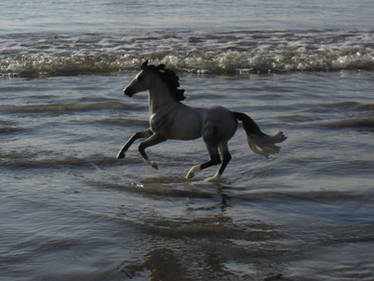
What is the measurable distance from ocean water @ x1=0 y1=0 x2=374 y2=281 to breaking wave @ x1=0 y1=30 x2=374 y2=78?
0.07 meters

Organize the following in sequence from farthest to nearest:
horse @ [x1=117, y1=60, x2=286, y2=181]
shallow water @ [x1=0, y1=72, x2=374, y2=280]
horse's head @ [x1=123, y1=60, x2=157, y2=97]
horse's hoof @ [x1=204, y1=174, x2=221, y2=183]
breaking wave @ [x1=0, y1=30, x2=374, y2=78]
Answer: breaking wave @ [x1=0, y1=30, x2=374, y2=78] → horse's hoof @ [x1=204, y1=174, x2=221, y2=183] → horse's head @ [x1=123, y1=60, x2=157, y2=97] → horse @ [x1=117, y1=60, x2=286, y2=181] → shallow water @ [x1=0, y1=72, x2=374, y2=280]

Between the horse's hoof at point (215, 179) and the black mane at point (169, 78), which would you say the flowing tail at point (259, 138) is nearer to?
the horse's hoof at point (215, 179)

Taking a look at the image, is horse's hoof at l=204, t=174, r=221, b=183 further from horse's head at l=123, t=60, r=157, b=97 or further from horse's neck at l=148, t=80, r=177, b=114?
horse's head at l=123, t=60, r=157, b=97

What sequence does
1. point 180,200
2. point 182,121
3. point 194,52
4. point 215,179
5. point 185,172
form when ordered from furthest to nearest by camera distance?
point 194,52, point 185,172, point 215,179, point 182,121, point 180,200

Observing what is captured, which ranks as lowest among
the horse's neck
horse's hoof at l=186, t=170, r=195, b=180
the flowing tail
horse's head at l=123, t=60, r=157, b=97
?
horse's hoof at l=186, t=170, r=195, b=180

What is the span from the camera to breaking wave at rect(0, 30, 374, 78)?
14930mm

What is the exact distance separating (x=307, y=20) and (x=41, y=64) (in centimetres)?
1215

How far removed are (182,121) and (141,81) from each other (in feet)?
1.85

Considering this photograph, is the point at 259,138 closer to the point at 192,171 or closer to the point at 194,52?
the point at 192,171

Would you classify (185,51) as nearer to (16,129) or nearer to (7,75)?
(7,75)

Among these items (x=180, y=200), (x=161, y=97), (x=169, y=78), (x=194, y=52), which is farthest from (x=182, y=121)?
(x=194, y=52)

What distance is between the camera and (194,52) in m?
16.6

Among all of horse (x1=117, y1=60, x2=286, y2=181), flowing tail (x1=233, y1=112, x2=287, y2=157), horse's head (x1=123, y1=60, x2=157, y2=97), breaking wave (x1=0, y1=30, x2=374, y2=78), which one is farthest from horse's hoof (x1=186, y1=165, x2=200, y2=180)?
breaking wave (x1=0, y1=30, x2=374, y2=78)

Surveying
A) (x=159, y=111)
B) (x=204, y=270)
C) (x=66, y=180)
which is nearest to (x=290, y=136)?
(x=159, y=111)
